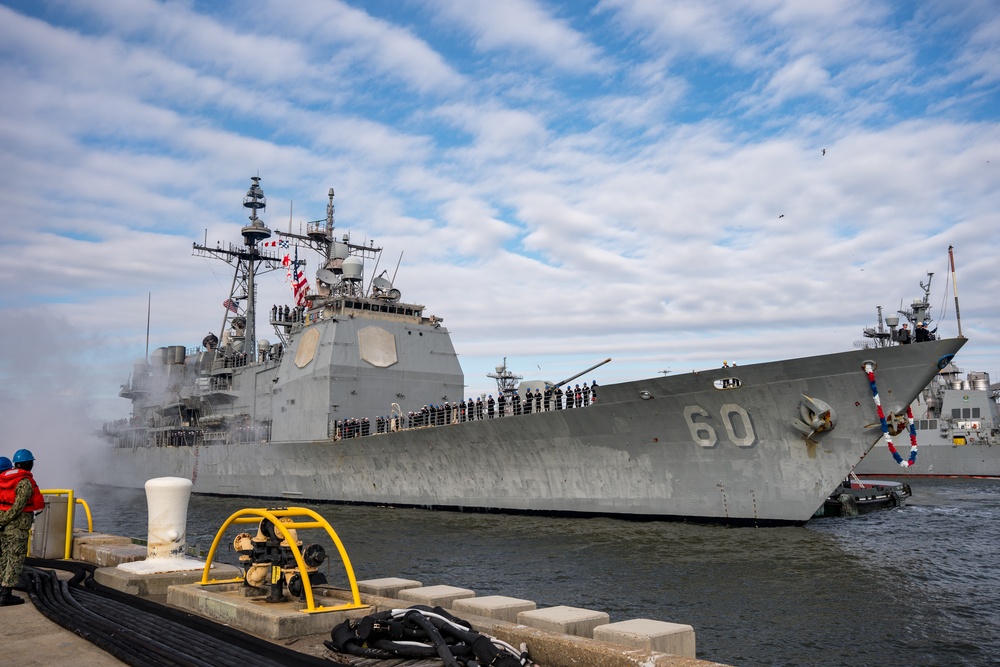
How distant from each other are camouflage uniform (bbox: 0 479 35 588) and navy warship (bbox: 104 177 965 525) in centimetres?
1084

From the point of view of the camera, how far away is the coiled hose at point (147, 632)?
12.0 feet

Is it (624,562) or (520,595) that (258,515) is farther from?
(624,562)

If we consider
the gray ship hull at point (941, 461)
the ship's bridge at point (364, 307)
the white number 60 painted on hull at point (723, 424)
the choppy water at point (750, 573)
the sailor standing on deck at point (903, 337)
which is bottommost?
the choppy water at point (750, 573)

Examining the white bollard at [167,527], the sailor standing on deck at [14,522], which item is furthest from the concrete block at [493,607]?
the sailor standing on deck at [14,522]

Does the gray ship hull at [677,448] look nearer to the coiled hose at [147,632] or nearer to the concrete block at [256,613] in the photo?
the concrete block at [256,613]

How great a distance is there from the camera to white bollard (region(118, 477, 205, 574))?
643 cm

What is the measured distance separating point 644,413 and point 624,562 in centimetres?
395

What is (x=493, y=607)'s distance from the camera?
4.59m

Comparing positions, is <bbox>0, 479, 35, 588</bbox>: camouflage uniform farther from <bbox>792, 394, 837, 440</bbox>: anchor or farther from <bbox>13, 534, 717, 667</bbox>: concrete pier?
<bbox>792, 394, 837, 440</bbox>: anchor

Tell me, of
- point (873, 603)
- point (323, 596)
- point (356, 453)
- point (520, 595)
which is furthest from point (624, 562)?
point (356, 453)

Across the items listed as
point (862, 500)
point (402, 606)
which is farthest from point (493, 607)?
point (862, 500)

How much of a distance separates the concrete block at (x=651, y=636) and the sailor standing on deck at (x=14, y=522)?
180 inches

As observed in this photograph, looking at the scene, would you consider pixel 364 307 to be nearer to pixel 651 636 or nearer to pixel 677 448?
pixel 677 448

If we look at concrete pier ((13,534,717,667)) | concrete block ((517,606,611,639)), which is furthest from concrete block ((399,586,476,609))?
concrete block ((517,606,611,639))
